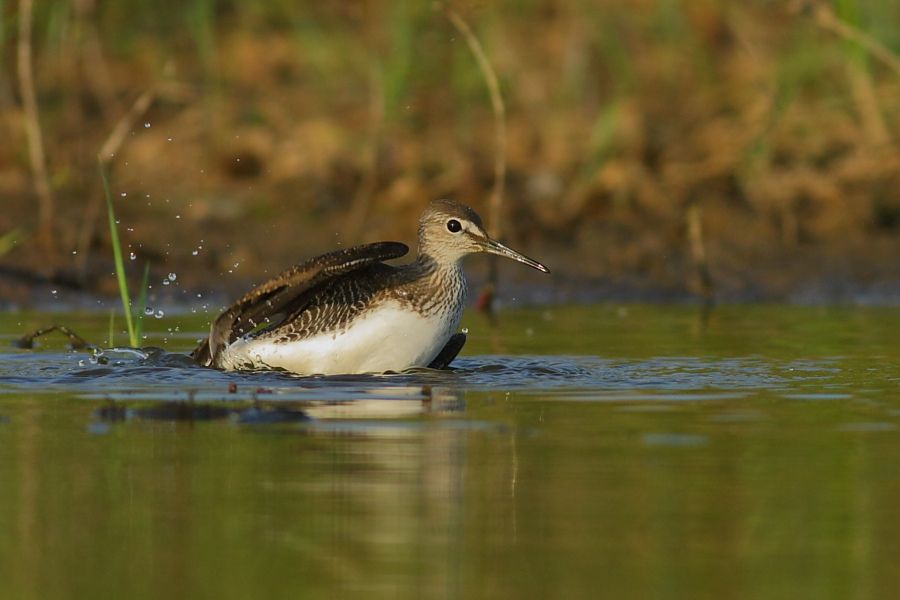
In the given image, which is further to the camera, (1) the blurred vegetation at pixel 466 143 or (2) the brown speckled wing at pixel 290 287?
(1) the blurred vegetation at pixel 466 143

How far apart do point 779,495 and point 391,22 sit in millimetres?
9626

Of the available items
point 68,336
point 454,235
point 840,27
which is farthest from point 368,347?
point 840,27

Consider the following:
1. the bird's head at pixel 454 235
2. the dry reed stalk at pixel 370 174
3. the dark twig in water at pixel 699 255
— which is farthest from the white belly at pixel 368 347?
the dry reed stalk at pixel 370 174

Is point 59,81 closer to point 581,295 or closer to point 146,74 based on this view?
point 146,74

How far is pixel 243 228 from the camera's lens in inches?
528

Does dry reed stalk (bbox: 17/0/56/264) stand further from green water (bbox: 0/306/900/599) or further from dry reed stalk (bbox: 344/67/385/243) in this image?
green water (bbox: 0/306/900/599)

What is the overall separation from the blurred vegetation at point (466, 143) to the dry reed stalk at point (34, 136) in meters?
0.08

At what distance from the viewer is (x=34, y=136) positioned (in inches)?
461

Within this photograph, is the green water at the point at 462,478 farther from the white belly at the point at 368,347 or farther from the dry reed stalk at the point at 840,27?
the dry reed stalk at the point at 840,27

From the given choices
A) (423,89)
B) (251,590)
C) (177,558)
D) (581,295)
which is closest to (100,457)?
(177,558)

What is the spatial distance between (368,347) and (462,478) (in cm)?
296

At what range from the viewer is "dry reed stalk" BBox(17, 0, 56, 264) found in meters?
11.5

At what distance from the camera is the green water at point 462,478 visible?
4691 mm

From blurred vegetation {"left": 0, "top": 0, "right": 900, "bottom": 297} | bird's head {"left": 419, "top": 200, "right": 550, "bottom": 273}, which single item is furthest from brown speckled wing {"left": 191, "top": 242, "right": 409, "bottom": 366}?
blurred vegetation {"left": 0, "top": 0, "right": 900, "bottom": 297}
